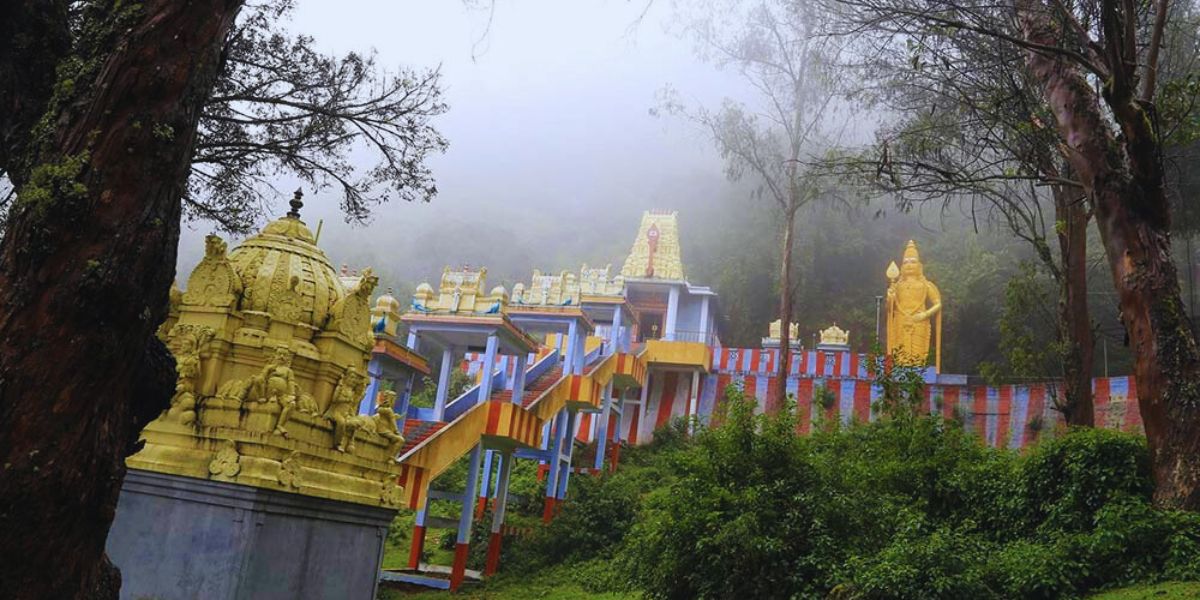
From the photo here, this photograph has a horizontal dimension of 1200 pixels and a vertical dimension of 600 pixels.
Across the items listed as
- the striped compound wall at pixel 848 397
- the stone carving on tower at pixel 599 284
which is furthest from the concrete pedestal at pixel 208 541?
the stone carving on tower at pixel 599 284

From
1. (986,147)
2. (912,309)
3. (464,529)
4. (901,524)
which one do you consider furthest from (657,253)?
(901,524)

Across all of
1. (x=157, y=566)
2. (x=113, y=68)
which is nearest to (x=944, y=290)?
(x=157, y=566)

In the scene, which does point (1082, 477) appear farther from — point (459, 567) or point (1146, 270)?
point (459, 567)

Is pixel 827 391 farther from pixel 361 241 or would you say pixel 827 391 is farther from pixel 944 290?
pixel 361 241

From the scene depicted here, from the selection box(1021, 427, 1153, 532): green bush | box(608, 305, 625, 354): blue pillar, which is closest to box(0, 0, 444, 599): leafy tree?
box(1021, 427, 1153, 532): green bush

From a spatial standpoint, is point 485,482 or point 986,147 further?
point 485,482

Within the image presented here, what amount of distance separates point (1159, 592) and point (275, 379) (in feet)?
23.7

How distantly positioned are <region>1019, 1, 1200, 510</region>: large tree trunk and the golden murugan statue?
58.3 ft

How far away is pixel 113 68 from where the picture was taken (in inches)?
124

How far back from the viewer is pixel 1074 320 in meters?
11.1

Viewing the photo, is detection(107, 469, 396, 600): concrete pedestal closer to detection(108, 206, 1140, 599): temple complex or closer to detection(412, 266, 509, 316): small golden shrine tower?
detection(108, 206, 1140, 599): temple complex

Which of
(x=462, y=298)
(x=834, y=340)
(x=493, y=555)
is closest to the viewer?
(x=493, y=555)

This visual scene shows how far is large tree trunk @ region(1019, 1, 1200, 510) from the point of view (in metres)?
6.96

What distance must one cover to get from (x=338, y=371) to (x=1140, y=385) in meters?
7.37
